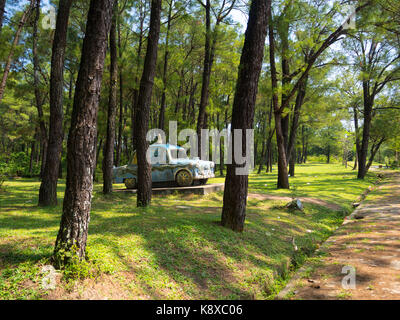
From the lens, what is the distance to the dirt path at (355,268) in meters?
3.77

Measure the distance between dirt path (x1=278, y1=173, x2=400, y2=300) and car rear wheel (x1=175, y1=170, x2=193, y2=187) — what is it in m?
6.07

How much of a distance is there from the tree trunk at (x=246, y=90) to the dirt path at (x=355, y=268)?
169 centimetres

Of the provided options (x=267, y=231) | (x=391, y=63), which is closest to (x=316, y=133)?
(x=391, y=63)

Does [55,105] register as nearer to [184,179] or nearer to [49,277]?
[184,179]

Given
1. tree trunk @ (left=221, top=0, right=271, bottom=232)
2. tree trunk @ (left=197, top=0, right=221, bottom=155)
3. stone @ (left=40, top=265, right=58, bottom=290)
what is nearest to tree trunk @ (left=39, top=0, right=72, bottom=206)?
tree trunk @ (left=221, top=0, right=271, bottom=232)

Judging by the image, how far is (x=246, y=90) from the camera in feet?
18.6

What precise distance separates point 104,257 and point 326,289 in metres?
3.22

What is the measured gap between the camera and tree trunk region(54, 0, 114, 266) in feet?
11.0

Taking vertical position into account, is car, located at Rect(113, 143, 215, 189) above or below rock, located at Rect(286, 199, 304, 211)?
above

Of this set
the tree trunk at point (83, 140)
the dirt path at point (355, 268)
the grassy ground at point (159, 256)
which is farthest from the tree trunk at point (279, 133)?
the tree trunk at point (83, 140)

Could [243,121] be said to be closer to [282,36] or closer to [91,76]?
[91,76]

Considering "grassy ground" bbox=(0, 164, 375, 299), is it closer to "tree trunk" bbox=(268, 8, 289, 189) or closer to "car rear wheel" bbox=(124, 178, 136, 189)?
"car rear wheel" bbox=(124, 178, 136, 189)
